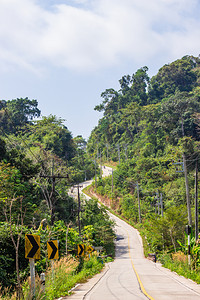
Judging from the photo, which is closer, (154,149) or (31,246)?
(31,246)

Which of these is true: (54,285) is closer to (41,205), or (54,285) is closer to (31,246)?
(31,246)

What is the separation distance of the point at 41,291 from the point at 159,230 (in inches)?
774

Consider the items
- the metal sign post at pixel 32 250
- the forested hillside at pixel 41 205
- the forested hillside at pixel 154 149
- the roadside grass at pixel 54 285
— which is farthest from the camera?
the forested hillside at pixel 154 149

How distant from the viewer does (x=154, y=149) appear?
224 ft

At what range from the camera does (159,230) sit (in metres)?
26.5

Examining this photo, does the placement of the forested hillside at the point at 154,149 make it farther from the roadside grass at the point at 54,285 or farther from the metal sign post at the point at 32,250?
the metal sign post at the point at 32,250

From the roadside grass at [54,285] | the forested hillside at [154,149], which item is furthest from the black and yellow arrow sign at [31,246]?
the forested hillside at [154,149]

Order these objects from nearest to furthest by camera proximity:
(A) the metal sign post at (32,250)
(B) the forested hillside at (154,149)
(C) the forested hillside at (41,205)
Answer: (A) the metal sign post at (32,250), (C) the forested hillside at (41,205), (B) the forested hillside at (154,149)

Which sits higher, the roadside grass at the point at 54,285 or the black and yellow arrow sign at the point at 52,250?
the black and yellow arrow sign at the point at 52,250

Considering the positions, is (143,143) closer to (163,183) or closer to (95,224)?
(163,183)

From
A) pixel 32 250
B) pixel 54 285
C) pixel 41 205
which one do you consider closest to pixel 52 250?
pixel 54 285

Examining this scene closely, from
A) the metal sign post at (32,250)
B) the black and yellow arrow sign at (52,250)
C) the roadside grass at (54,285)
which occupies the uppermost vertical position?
the metal sign post at (32,250)

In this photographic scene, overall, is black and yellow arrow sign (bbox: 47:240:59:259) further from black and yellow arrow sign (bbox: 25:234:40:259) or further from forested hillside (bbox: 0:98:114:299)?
black and yellow arrow sign (bbox: 25:234:40:259)

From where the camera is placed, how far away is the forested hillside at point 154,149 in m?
34.4
